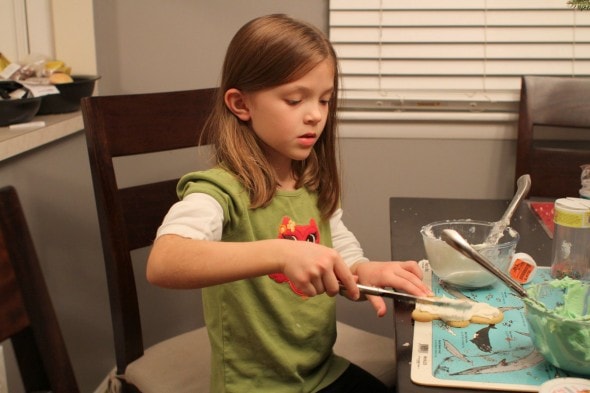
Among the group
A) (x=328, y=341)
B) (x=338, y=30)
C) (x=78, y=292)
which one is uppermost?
Result: (x=338, y=30)

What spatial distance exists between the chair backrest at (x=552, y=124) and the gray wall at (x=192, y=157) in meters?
0.27

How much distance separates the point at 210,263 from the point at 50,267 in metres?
1.06

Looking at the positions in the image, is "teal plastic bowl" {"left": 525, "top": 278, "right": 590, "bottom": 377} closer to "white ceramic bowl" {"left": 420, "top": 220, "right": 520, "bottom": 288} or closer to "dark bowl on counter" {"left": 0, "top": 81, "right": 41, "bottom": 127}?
"white ceramic bowl" {"left": 420, "top": 220, "right": 520, "bottom": 288}

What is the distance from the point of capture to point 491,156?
2115 mm

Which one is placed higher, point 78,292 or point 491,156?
point 491,156

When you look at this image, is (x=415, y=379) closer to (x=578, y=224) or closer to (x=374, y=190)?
(x=578, y=224)

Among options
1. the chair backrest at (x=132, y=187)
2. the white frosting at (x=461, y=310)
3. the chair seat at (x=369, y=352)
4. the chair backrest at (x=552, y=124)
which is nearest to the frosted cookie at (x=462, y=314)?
the white frosting at (x=461, y=310)

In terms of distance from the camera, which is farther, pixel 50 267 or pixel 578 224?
pixel 50 267

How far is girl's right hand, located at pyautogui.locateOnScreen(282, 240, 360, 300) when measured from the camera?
0.88 m

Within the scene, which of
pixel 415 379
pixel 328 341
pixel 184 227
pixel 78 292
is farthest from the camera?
pixel 78 292

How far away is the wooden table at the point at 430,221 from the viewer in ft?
3.47

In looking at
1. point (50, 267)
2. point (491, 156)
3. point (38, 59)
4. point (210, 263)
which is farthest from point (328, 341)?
point (38, 59)

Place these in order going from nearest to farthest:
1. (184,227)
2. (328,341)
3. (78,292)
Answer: (184,227) < (328,341) < (78,292)

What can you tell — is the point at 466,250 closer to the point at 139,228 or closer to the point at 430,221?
the point at 430,221
